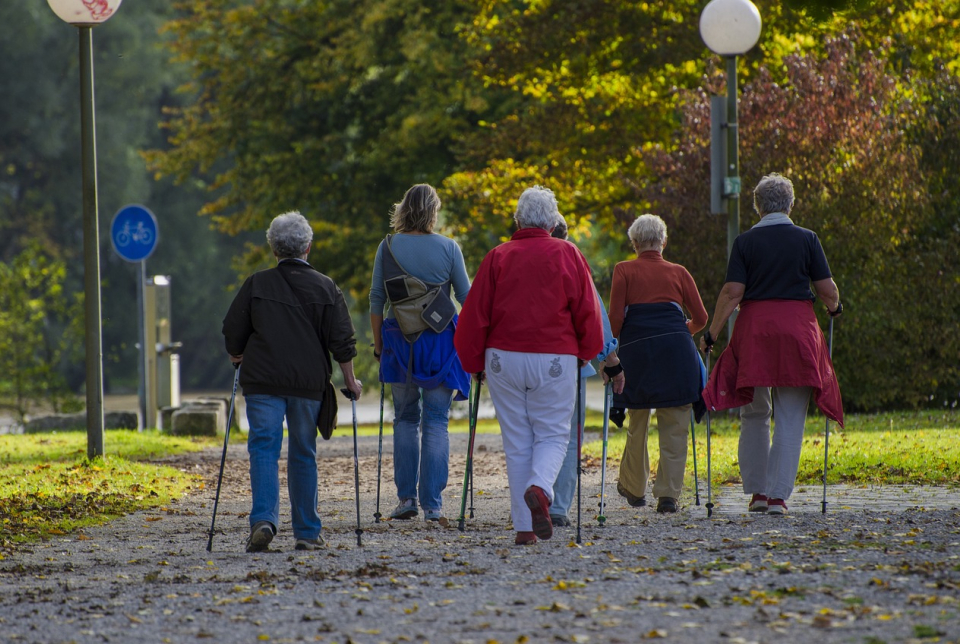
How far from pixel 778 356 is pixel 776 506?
2.87 feet

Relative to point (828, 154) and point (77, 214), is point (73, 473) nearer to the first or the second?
point (828, 154)

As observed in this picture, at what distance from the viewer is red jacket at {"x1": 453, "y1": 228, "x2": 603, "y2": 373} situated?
6.95 metres

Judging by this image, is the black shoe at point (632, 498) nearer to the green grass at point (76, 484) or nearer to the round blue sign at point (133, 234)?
the green grass at point (76, 484)

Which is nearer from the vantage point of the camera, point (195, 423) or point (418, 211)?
point (418, 211)

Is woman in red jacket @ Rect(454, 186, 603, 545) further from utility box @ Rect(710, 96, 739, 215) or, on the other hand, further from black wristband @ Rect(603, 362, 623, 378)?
→ utility box @ Rect(710, 96, 739, 215)

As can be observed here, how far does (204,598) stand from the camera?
5.53 m

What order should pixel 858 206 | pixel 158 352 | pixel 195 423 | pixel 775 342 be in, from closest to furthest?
pixel 775 342 < pixel 195 423 < pixel 858 206 < pixel 158 352

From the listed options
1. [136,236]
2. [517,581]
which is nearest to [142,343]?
[136,236]

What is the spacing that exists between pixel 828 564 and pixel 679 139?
13.9 m

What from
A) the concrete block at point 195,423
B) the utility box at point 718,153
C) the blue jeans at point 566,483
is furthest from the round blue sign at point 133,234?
the blue jeans at point 566,483

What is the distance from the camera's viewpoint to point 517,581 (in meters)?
5.68

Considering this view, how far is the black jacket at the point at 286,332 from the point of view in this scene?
23.0 feet

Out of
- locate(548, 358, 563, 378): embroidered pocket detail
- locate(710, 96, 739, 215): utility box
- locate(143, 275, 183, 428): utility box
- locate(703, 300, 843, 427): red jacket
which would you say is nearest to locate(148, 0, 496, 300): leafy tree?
locate(143, 275, 183, 428): utility box

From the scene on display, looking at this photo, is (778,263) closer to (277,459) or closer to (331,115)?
(277,459)
